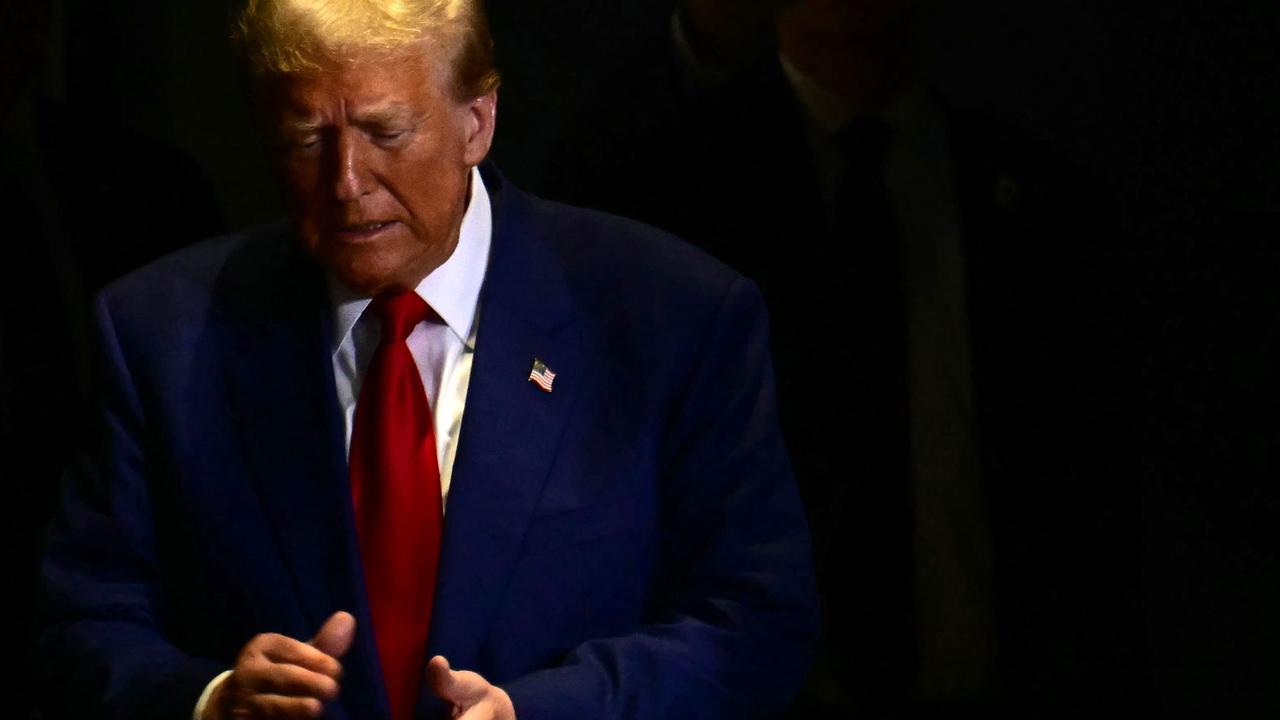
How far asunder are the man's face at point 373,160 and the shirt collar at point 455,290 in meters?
0.05

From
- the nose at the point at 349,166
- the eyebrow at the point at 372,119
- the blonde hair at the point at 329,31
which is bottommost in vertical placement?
the nose at the point at 349,166

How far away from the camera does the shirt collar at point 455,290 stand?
182cm

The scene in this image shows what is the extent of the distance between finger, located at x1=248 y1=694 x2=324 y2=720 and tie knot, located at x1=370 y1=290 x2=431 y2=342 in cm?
42

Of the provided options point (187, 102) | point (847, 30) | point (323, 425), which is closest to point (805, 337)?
point (847, 30)

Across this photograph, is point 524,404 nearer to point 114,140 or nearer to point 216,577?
point 216,577

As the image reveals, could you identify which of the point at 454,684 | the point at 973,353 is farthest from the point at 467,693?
the point at 973,353

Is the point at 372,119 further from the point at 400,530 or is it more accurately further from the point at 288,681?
the point at 288,681

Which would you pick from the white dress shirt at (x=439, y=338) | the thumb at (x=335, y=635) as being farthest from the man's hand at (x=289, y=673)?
the white dress shirt at (x=439, y=338)

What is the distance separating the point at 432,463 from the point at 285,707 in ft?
1.03

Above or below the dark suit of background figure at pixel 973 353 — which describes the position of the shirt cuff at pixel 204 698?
below

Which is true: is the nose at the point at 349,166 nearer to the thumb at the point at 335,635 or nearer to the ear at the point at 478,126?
the ear at the point at 478,126

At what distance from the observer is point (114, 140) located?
8.01 feet

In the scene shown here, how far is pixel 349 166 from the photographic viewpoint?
1.68m

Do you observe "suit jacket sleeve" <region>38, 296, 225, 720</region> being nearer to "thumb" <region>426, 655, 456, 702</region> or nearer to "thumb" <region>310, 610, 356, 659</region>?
"thumb" <region>310, 610, 356, 659</region>
